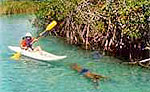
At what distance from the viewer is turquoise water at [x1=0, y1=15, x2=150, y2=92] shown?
11344mm

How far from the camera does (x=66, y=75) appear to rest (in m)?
12.8

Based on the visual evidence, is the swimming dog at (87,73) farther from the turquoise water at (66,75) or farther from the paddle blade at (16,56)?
the paddle blade at (16,56)

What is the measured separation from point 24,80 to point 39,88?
1092mm

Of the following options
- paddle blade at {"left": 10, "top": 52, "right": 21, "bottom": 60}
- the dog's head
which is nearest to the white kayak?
paddle blade at {"left": 10, "top": 52, "right": 21, "bottom": 60}

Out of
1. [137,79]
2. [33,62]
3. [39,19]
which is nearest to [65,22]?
[39,19]

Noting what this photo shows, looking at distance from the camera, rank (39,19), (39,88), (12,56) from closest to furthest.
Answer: (39,88) < (12,56) < (39,19)

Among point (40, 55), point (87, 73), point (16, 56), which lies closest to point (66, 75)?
point (87, 73)

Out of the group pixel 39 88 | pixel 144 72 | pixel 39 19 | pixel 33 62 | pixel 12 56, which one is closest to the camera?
pixel 39 88

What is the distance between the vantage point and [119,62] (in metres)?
14.6

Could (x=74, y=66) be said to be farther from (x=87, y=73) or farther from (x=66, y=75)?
(x=66, y=75)

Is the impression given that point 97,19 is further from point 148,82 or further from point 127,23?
point 148,82

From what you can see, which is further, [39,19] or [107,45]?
[39,19]

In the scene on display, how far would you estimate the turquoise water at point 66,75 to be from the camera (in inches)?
447

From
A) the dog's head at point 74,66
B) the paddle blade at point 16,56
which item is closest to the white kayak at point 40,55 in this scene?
the paddle blade at point 16,56
